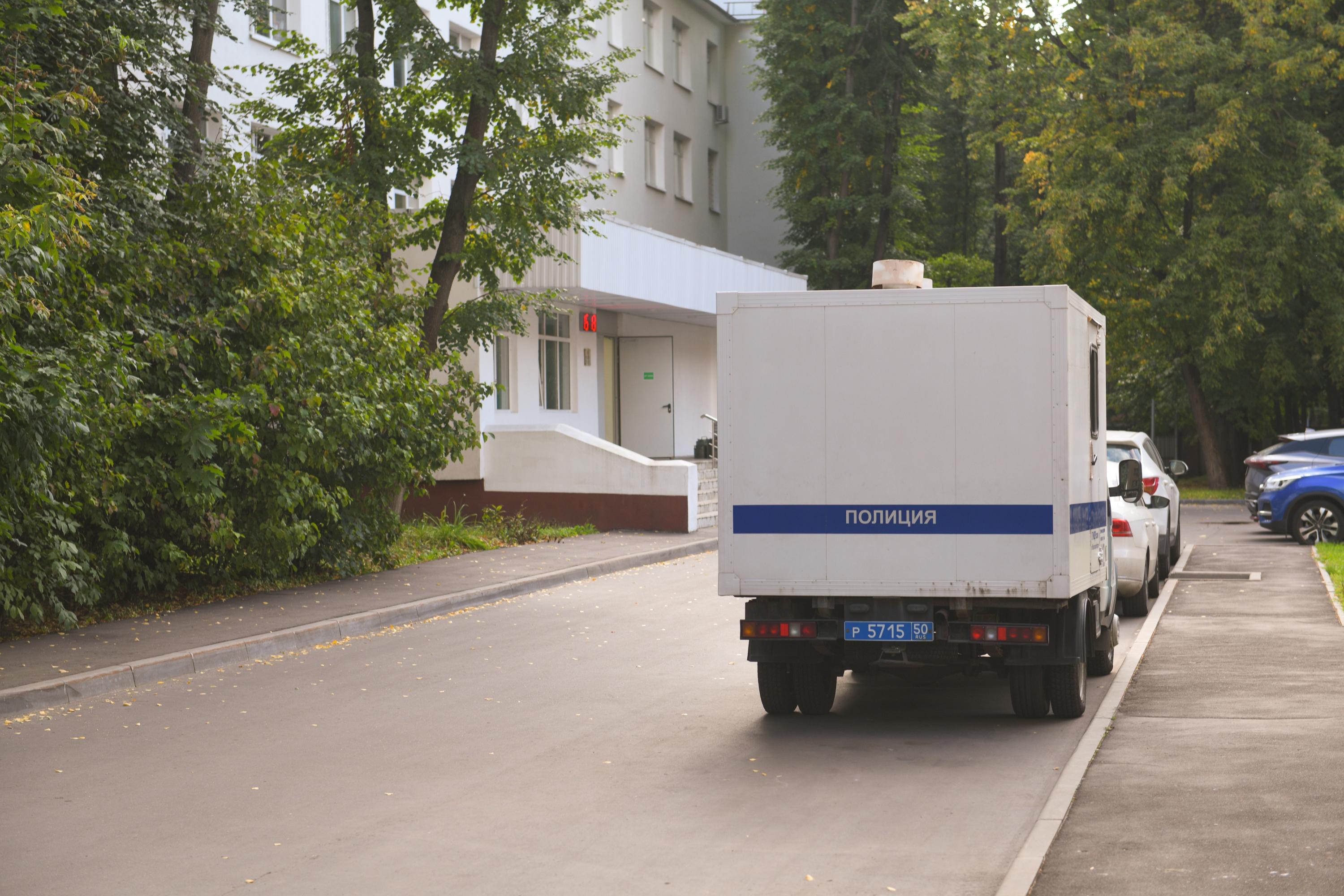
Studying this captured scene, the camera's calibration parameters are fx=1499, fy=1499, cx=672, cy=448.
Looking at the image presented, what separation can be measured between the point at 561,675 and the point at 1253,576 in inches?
395

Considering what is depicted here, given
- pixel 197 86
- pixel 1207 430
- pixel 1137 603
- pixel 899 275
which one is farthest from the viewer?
pixel 1207 430

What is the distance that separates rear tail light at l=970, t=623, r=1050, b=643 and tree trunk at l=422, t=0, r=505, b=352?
11.3 metres

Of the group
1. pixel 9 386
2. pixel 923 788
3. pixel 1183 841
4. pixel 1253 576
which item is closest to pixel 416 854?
pixel 923 788

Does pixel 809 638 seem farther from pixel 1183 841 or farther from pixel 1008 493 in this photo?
pixel 1183 841

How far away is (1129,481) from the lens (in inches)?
480

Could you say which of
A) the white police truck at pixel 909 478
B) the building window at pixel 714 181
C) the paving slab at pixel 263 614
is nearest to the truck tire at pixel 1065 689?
the white police truck at pixel 909 478

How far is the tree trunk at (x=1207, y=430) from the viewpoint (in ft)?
127

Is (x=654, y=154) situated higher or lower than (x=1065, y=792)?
higher

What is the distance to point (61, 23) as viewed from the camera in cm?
1310

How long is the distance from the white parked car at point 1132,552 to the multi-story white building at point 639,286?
10.2m

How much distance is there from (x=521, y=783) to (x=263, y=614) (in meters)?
6.93

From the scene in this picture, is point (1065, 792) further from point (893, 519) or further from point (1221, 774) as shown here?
point (893, 519)

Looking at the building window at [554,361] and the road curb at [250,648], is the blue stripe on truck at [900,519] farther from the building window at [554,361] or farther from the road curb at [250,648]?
the building window at [554,361]

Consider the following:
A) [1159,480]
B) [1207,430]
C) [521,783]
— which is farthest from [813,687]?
[1207,430]
